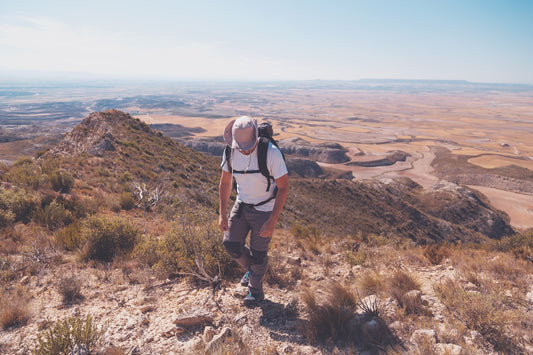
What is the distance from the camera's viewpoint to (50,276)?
3436mm

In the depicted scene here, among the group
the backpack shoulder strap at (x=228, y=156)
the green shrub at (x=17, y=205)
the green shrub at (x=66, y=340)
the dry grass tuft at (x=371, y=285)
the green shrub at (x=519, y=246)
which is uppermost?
the backpack shoulder strap at (x=228, y=156)

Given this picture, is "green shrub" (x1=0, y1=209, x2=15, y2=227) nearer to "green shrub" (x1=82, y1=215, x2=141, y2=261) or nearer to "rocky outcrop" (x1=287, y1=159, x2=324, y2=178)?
"green shrub" (x1=82, y1=215, x2=141, y2=261)

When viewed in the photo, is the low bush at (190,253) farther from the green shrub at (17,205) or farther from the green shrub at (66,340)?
the green shrub at (17,205)

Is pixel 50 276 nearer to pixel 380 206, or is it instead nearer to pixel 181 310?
pixel 181 310

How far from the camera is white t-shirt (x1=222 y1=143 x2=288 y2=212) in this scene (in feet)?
8.59

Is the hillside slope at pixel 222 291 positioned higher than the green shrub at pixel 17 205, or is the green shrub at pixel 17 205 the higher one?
the green shrub at pixel 17 205

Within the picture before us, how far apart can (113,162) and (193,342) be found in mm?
12143

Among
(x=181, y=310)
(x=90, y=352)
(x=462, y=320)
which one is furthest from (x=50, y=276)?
(x=462, y=320)

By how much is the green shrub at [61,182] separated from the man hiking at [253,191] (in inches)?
243

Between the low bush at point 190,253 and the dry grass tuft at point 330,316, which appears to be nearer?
the dry grass tuft at point 330,316

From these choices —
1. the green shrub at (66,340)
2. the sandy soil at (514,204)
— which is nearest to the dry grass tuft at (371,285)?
the green shrub at (66,340)

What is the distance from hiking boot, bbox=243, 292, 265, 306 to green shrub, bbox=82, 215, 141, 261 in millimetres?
2304

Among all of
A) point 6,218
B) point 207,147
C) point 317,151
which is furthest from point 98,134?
point 317,151

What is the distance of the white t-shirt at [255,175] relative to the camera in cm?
262
